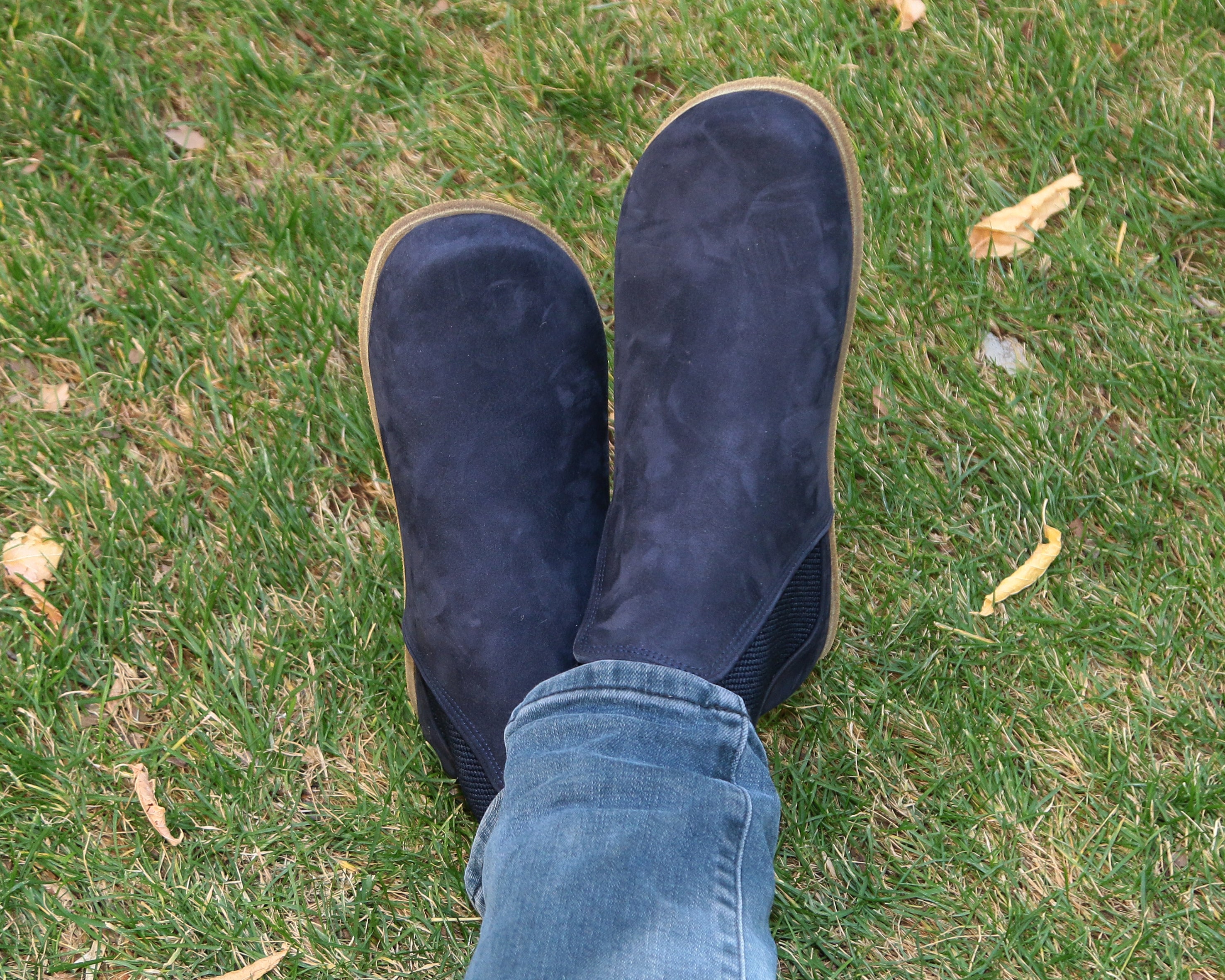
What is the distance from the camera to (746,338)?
139cm

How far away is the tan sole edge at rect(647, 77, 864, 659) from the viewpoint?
1.41 metres

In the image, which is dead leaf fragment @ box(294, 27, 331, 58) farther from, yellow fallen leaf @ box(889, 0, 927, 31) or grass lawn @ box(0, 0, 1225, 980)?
yellow fallen leaf @ box(889, 0, 927, 31)

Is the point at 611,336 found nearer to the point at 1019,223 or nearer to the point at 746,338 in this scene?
the point at 746,338

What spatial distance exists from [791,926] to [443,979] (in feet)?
1.63

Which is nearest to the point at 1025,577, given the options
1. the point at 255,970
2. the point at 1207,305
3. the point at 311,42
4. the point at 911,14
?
the point at 1207,305

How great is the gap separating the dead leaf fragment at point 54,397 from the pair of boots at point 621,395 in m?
0.51

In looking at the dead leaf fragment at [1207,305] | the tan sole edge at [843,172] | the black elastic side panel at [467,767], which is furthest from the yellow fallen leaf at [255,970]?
the dead leaf fragment at [1207,305]

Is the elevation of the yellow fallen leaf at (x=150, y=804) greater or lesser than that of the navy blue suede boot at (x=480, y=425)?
lesser

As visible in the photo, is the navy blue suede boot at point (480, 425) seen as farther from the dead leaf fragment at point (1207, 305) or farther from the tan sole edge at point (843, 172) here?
the dead leaf fragment at point (1207, 305)

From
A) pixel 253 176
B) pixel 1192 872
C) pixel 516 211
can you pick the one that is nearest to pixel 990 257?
pixel 516 211

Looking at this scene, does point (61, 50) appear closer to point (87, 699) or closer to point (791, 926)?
point (87, 699)

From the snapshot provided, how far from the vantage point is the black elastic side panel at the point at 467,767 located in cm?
131

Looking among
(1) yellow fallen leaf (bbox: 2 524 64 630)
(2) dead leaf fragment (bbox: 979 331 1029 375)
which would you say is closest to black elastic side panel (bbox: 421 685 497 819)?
(1) yellow fallen leaf (bbox: 2 524 64 630)

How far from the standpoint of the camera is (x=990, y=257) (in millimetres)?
1604
